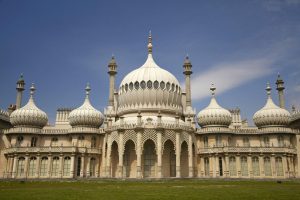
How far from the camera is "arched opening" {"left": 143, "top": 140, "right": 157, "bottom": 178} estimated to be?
53438mm

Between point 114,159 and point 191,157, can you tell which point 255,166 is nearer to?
point 191,157

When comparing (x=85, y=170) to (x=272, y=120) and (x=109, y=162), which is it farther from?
(x=272, y=120)

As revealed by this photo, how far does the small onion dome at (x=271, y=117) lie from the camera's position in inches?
2379

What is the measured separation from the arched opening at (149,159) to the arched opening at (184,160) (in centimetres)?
526

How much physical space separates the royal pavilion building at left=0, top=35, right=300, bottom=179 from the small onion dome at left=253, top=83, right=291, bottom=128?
178 mm

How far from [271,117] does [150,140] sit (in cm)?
2390

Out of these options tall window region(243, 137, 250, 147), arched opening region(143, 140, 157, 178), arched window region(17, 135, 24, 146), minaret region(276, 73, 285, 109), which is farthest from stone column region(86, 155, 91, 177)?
minaret region(276, 73, 285, 109)

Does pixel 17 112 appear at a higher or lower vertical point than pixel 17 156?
higher

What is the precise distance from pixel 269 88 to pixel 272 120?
799cm

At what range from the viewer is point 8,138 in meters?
61.5

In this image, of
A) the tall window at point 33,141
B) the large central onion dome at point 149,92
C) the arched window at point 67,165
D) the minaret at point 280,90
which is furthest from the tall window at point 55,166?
the minaret at point 280,90

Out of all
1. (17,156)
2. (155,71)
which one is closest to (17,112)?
(17,156)

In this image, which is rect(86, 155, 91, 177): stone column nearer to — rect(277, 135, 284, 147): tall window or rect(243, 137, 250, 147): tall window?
rect(243, 137, 250, 147): tall window

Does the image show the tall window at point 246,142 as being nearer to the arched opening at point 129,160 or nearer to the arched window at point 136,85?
the arched opening at point 129,160
